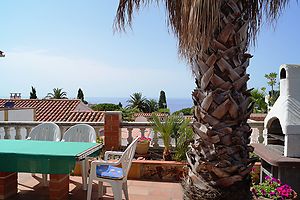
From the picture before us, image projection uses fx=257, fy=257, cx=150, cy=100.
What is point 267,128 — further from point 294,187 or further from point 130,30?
point 130,30

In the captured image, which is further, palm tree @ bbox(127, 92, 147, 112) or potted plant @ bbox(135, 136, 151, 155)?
palm tree @ bbox(127, 92, 147, 112)

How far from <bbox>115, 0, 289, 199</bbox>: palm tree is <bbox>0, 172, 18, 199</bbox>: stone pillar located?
2.86 meters

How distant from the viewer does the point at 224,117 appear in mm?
2473

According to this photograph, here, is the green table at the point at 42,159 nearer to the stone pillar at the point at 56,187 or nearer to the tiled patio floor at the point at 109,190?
the stone pillar at the point at 56,187

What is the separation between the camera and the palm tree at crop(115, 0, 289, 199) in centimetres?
245

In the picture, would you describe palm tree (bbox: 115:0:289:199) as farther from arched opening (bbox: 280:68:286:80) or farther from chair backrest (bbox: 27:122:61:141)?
chair backrest (bbox: 27:122:61:141)

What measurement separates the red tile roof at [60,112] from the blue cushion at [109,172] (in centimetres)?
1016

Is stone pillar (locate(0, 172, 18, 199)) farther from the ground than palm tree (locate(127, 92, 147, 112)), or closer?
closer

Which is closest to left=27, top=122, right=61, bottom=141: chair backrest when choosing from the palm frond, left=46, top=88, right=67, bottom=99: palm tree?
the palm frond

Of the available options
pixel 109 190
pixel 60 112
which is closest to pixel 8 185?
pixel 109 190

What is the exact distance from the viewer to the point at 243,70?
2.57m

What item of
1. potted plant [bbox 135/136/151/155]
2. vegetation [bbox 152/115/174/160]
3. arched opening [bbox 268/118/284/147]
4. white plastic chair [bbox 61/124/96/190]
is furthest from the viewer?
Result: potted plant [bbox 135/136/151/155]

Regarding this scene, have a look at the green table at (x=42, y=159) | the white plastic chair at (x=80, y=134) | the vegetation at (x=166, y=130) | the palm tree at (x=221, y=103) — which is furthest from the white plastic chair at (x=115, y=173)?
the vegetation at (x=166, y=130)

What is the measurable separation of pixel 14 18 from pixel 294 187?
7178mm
